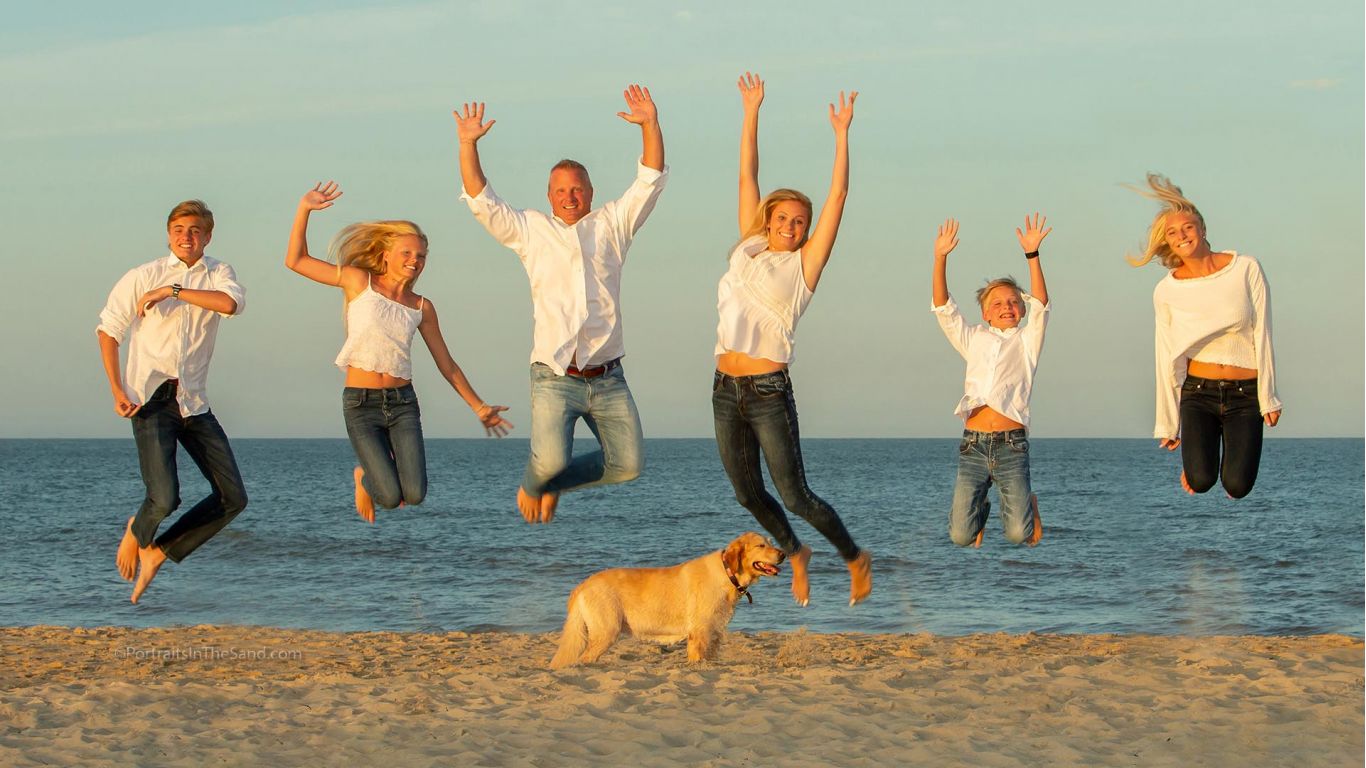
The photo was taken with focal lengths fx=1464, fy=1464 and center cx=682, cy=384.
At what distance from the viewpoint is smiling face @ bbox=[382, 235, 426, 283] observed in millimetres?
11148

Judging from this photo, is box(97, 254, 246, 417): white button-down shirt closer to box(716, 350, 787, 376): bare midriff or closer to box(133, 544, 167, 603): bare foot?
box(133, 544, 167, 603): bare foot

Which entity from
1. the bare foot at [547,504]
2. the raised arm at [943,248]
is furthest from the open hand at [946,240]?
the bare foot at [547,504]

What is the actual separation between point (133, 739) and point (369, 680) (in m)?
2.69

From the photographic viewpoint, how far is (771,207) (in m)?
10.4

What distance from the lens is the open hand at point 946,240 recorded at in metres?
10.8

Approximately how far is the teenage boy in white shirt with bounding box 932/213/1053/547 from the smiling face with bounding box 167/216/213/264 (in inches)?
220

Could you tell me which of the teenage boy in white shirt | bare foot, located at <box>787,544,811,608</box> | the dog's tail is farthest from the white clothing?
the dog's tail

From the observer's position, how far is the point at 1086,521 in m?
53.6

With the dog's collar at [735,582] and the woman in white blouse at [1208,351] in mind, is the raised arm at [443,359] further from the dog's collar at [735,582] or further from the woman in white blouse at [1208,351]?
the woman in white blouse at [1208,351]

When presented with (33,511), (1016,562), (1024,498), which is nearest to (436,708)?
(1024,498)

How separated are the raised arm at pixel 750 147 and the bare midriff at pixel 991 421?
265cm

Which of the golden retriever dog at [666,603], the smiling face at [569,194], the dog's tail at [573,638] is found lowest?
the dog's tail at [573,638]

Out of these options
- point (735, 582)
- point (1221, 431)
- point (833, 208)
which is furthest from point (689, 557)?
point (833, 208)

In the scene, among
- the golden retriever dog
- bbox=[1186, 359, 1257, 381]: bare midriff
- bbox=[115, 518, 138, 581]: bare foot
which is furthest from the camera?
the golden retriever dog
